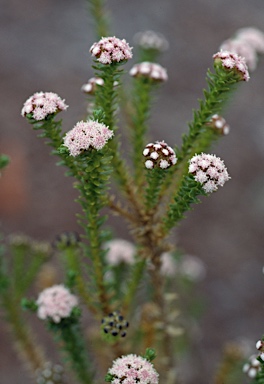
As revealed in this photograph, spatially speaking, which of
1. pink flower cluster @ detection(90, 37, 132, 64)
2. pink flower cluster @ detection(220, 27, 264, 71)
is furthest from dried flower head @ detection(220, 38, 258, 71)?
pink flower cluster @ detection(90, 37, 132, 64)

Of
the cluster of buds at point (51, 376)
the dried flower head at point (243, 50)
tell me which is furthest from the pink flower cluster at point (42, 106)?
the cluster of buds at point (51, 376)

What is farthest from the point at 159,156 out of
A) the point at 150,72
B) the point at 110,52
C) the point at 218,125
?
the point at 150,72

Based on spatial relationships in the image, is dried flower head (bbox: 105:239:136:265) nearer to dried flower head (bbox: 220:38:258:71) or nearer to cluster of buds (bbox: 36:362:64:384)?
cluster of buds (bbox: 36:362:64:384)

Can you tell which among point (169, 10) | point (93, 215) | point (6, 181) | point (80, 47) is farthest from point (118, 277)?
point (169, 10)

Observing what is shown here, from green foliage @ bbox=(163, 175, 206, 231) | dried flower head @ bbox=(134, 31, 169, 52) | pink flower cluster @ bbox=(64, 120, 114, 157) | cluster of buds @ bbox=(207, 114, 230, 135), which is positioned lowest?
green foliage @ bbox=(163, 175, 206, 231)

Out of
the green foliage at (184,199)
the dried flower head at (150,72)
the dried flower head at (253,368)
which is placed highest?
the dried flower head at (150,72)

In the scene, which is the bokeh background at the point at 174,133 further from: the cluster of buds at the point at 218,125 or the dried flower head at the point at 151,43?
the cluster of buds at the point at 218,125

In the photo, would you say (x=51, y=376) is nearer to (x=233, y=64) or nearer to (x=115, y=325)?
(x=115, y=325)
